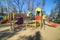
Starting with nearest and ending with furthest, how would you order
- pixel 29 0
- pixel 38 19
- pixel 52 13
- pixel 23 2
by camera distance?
pixel 38 19 → pixel 29 0 → pixel 23 2 → pixel 52 13

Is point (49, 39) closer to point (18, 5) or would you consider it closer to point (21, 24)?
point (21, 24)

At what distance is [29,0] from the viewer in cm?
2728

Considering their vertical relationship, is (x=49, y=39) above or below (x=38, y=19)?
below

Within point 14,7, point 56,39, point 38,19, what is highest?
point 14,7

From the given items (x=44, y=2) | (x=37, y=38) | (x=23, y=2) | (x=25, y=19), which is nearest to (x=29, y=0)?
(x=23, y=2)

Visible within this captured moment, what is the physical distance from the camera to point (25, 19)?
575 inches

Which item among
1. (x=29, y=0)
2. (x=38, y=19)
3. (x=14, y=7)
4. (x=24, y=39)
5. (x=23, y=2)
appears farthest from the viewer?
(x=14, y=7)

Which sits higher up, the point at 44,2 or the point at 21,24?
the point at 44,2

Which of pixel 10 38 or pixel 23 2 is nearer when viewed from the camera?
pixel 10 38

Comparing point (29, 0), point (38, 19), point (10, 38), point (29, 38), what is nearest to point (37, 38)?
point (29, 38)

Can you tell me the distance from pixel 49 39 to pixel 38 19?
5750 mm

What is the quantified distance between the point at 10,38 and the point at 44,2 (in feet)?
76.9

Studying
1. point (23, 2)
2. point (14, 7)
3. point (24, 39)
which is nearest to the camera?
point (24, 39)

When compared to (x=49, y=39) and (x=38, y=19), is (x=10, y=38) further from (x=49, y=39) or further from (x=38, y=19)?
(x=38, y=19)
